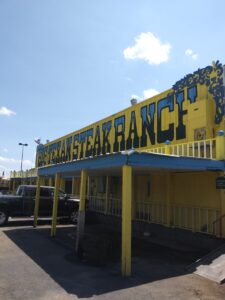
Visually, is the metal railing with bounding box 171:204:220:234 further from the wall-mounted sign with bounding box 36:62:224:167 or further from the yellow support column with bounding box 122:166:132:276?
the yellow support column with bounding box 122:166:132:276

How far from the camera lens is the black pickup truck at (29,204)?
14891 millimetres

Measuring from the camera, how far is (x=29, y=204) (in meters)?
15.5

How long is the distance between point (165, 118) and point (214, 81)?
2.92 metres

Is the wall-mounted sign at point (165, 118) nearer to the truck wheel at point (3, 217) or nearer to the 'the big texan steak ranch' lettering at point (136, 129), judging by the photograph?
the 'the big texan steak ranch' lettering at point (136, 129)

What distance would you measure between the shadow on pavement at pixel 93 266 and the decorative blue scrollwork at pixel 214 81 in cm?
553

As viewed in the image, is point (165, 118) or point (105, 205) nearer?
point (165, 118)

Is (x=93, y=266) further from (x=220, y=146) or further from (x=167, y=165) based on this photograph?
(x=220, y=146)

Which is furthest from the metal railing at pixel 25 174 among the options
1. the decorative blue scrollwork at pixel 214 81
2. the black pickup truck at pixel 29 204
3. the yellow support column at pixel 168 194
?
the decorative blue scrollwork at pixel 214 81

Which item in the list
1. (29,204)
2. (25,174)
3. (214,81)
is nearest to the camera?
(214,81)

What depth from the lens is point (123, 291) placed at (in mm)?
6156

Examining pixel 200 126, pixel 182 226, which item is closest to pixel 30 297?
pixel 182 226

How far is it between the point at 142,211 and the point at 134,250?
13.6 ft

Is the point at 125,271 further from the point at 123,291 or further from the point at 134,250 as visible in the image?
the point at 134,250

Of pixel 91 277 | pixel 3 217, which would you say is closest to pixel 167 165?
pixel 91 277
